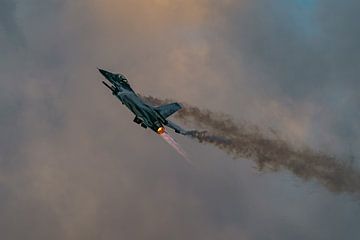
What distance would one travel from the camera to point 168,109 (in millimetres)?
133500

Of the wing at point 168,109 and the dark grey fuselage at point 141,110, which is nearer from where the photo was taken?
the dark grey fuselage at point 141,110

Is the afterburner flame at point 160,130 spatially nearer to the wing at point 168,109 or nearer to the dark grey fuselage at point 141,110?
the dark grey fuselage at point 141,110

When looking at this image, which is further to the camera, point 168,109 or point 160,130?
point 168,109

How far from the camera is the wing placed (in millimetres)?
131500

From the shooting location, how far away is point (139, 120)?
417ft

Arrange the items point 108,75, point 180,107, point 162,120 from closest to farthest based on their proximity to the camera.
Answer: point 162,120 < point 180,107 < point 108,75

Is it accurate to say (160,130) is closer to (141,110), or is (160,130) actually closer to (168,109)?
(141,110)

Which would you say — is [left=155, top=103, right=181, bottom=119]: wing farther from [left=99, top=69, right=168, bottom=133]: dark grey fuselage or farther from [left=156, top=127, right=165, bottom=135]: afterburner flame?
[left=156, top=127, right=165, bottom=135]: afterburner flame

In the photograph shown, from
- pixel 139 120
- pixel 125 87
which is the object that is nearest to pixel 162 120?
pixel 139 120

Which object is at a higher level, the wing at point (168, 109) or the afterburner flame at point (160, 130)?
the wing at point (168, 109)

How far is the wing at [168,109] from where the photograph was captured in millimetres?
131500

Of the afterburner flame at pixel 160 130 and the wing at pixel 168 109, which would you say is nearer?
the afterburner flame at pixel 160 130

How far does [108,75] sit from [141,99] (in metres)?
17.5

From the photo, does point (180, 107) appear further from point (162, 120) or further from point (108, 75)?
point (108, 75)
